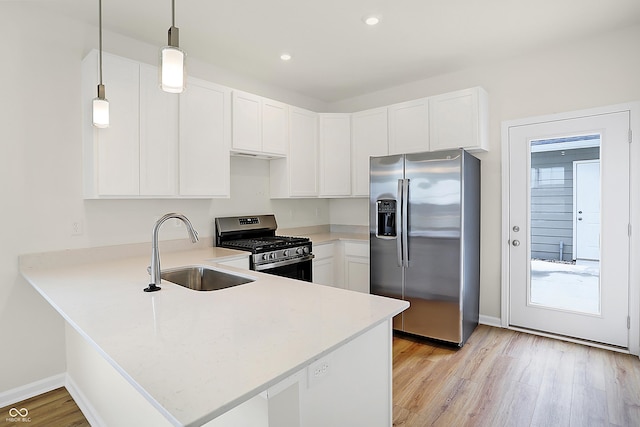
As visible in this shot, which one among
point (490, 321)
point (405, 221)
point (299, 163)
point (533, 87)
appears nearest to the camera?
point (405, 221)

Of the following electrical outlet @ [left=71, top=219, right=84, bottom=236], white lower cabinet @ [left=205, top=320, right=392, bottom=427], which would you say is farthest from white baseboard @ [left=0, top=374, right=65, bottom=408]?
white lower cabinet @ [left=205, top=320, right=392, bottom=427]

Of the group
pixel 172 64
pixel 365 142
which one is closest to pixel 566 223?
pixel 365 142

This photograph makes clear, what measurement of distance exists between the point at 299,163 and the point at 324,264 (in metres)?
1.18

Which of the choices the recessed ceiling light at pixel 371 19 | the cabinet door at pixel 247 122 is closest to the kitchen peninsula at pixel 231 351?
the cabinet door at pixel 247 122

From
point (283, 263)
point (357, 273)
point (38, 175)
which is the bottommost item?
point (357, 273)

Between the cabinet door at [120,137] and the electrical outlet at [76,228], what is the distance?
35cm

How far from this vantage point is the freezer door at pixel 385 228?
333 cm

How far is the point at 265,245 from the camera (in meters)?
3.15

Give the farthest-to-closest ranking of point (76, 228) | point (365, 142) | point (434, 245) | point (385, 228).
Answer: point (365, 142) → point (385, 228) → point (434, 245) → point (76, 228)

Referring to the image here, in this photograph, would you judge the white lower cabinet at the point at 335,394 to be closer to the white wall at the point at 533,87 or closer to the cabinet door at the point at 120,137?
the cabinet door at the point at 120,137

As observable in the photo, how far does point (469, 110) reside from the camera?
11.0 feet

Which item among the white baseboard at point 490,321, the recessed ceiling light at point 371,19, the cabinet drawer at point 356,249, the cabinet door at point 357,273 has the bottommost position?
the white baseboard at point 490,321

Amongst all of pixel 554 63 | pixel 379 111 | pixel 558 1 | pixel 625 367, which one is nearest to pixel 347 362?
pixel 625 367

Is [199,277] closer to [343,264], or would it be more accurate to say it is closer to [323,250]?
[323,250]
